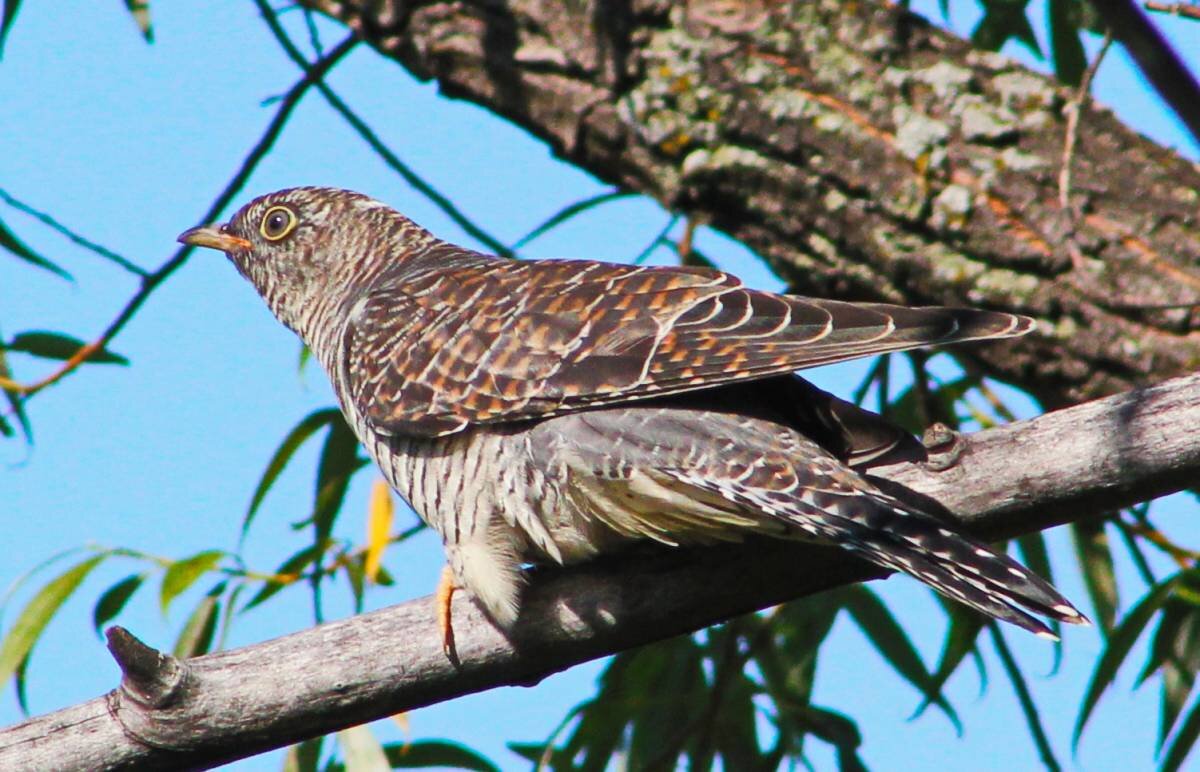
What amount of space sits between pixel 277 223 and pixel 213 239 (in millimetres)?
206

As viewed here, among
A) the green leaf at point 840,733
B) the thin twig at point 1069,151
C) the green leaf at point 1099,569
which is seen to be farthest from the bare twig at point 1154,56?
the green leaf at point 1099,569

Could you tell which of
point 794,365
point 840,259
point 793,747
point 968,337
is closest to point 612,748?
point 793,747

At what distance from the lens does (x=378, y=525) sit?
11.7 feet

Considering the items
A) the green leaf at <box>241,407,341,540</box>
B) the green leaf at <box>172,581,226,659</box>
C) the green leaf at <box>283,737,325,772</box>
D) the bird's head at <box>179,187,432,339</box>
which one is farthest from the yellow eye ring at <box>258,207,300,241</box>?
the green leaf at <box>283,737,325,772</box>

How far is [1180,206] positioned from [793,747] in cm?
150

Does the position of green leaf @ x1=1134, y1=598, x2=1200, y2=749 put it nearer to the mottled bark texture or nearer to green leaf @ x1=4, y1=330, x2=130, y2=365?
the mottled bark texture

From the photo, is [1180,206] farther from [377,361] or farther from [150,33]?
[150,33]

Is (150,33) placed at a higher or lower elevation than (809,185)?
higher

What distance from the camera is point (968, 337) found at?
6.49ft

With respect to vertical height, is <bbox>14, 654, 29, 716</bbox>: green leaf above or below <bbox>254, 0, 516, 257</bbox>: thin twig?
below

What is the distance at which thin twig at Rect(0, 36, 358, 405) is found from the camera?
355 cm

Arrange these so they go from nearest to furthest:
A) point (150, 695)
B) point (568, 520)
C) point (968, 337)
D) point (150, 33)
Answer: point (968, 337) < point (150, 695) < point (568, 520) < point (150, 33)

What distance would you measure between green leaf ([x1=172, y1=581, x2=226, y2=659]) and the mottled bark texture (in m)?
1.43

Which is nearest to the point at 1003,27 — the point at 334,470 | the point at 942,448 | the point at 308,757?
the point at 942,448
